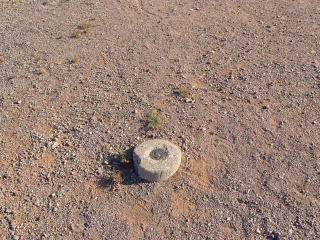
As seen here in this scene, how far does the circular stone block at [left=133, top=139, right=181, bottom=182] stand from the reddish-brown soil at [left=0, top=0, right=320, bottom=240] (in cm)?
22

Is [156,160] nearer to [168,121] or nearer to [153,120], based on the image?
[153,120]

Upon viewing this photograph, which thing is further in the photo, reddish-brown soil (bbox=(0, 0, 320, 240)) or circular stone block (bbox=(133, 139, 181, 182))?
circular stone block (bbox=(133, 139, 181, 182))

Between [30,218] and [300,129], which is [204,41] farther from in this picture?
[30,218]

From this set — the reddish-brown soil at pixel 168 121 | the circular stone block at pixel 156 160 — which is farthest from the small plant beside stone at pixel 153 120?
the circular stone block at pixel 156 160

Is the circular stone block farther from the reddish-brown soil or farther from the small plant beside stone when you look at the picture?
the small plant beside stone

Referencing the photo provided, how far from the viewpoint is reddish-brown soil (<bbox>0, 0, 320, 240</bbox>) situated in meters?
4.71

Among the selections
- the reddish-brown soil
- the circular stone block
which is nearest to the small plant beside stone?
the reddish-brown soil

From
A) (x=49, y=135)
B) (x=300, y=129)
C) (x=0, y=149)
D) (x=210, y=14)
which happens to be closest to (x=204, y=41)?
(x=210, y=14)

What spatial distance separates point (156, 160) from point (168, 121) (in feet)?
4.80

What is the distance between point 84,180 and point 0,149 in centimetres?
225

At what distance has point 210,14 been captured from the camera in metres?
10.5

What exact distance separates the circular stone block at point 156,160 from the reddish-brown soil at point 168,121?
0.22 meters

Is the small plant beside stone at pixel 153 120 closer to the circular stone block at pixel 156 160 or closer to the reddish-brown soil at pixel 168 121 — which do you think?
the reddish-brown soil at pixel 168 121

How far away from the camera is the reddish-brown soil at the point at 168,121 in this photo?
15.4 ft
